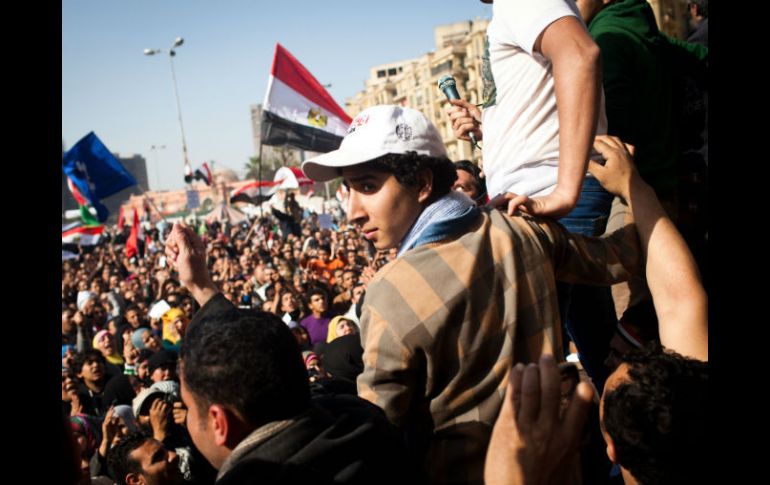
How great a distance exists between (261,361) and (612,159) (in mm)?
1221

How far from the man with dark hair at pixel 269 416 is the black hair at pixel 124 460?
87.9 inches

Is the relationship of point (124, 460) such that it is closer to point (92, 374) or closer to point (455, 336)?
point (455, 336)

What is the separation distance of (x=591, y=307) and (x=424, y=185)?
2.77 feet

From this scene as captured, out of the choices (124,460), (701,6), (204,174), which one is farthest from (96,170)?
(204,174)

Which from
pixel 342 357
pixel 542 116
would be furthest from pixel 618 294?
pixel 342 357

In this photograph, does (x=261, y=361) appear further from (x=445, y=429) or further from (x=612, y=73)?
(x=612, y=73)

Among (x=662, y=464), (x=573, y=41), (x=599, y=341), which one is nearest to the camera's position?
(x=662, y=464)

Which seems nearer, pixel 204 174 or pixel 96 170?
pixel 96 170

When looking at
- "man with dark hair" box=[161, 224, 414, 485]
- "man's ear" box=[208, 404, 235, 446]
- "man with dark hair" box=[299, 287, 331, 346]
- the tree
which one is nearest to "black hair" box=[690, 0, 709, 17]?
"man with dark hair" box=[161, 224, 414, 485]

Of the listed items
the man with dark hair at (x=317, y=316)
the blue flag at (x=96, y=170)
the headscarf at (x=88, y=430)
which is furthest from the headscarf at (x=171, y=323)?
the blue flag at (x=96, y=170)

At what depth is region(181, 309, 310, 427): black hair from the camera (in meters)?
1.53

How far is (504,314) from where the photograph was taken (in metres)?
1.68

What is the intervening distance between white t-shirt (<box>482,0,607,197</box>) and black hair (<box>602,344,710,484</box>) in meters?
0.65

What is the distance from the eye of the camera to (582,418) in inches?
52.2
